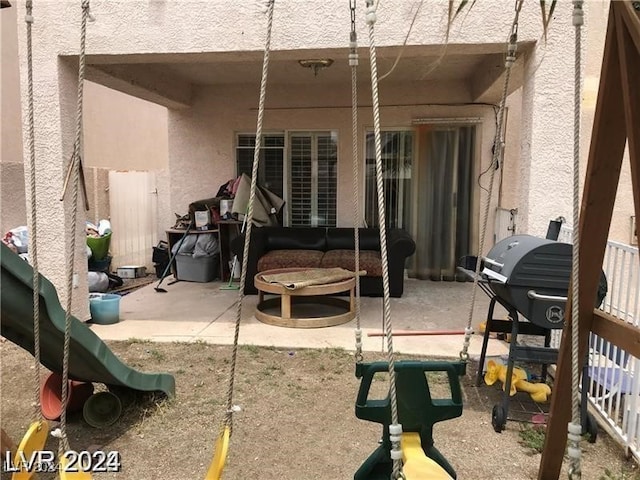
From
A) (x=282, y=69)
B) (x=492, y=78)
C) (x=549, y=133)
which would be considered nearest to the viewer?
(x=549, y=133)

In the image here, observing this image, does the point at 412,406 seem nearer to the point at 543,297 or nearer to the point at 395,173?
the point at 543,297

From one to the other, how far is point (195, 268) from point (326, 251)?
2008 millimetres

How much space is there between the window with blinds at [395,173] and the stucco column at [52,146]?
402 centimetres

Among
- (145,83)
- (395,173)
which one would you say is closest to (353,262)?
(395,173)

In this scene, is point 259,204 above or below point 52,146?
below

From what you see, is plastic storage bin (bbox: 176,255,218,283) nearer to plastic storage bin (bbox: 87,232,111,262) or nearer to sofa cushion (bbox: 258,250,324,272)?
plastic storage bin (bbox: 87,232,111,262)

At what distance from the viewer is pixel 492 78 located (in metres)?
5.41

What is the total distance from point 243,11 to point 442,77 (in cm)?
347

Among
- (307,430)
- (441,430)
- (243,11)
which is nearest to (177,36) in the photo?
(243,11)

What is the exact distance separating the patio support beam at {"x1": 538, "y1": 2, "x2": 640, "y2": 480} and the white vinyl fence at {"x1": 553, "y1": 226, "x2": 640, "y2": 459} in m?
0.58

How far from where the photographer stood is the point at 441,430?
2.82 meters

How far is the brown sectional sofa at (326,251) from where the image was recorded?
5.80 m

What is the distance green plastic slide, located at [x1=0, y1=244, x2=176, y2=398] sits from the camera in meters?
2.24

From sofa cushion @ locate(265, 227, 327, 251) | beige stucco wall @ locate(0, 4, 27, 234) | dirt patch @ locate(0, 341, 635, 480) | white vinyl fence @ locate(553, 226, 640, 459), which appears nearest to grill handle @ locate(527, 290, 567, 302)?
white vinyl fence @ locate(553, 226, 640, 459)
